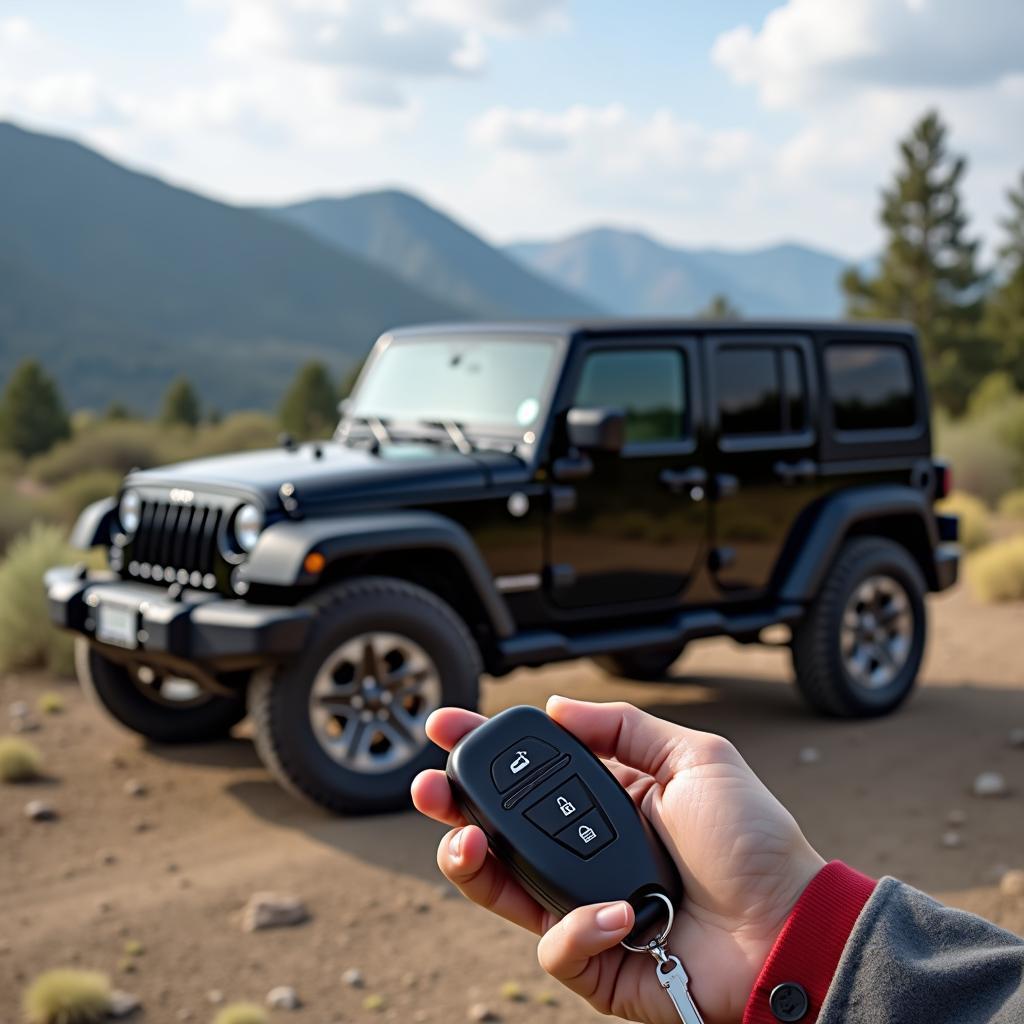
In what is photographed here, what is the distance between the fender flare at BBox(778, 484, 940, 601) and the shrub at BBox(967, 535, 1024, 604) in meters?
3.67

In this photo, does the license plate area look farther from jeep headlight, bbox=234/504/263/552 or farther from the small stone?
the small stone

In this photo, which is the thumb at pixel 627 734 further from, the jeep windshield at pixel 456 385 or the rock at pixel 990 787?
the rock at pixel 990 787

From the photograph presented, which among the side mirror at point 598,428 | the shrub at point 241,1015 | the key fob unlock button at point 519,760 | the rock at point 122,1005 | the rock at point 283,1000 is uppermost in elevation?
the side mirror at point 598,428

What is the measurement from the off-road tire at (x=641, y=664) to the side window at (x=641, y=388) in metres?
1.77

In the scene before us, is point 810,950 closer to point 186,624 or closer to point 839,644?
point 186,624

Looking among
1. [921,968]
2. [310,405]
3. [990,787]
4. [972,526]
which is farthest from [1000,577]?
[310,405]

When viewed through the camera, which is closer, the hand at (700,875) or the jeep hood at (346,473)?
the hand at (700,875)

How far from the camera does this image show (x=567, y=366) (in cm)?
567

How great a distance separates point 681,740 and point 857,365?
5.13 m

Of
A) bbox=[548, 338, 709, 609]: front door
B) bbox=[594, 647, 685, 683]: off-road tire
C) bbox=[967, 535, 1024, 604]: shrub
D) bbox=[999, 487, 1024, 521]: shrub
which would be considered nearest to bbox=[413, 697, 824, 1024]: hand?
bbox=[548, 338, 709, 609]: front door

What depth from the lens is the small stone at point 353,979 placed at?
375 centimetres

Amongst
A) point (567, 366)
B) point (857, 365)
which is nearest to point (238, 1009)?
point (567, 366)

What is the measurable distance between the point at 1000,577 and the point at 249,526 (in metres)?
6.92

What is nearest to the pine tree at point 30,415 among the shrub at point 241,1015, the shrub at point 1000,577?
the shrub at point 1000,577
